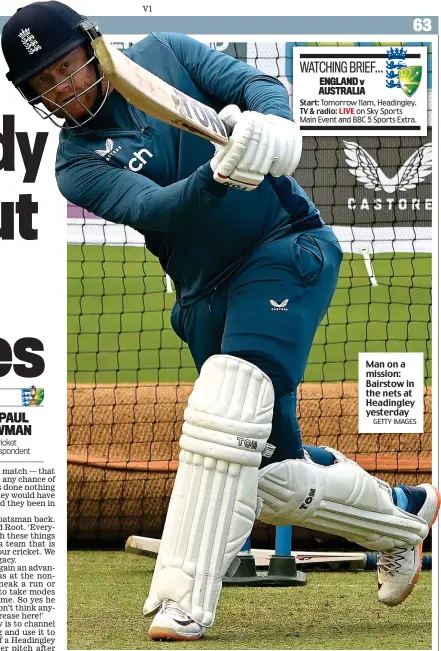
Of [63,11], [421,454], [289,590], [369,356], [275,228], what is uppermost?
[63,11]

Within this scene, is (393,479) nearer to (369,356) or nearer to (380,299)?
(369,356)

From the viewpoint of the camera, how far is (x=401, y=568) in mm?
2227

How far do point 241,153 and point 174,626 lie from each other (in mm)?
734

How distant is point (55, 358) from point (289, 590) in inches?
26.5

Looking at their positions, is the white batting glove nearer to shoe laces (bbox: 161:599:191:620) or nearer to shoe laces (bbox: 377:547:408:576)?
shoe laces (bbox: 161:599:191:620)

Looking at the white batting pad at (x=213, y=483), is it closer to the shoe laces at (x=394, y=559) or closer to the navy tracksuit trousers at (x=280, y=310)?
the navy tracksuit trousers at (x=280, y=310)

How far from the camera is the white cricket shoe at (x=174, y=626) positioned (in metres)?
1.89

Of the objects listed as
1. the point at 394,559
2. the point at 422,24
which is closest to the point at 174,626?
the point at 394,559

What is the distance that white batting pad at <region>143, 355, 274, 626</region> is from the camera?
1912 millimetres

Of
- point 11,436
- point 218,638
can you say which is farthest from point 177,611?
point 11,436

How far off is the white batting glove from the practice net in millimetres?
750

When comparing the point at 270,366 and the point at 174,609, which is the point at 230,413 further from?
the point at 174,609

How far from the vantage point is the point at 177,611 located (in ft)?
6.27

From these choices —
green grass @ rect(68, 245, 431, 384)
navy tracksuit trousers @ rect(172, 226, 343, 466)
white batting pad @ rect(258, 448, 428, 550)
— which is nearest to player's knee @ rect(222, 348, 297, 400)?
navy tracksuit trousers @ rect(172, 226, 343, 466)
